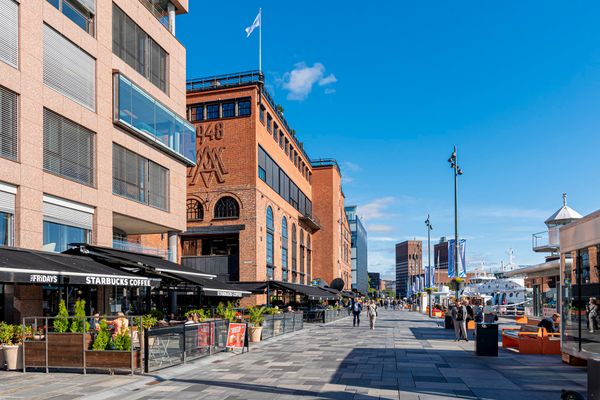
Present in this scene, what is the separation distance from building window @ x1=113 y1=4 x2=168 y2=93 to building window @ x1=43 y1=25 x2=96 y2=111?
2.76 meters

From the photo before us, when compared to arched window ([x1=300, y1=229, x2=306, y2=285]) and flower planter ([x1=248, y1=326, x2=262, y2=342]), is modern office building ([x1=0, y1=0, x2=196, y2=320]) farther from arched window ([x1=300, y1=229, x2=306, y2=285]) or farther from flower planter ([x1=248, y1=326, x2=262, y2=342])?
arched window ([x1=300, y1=229, x2=306, y2=285])

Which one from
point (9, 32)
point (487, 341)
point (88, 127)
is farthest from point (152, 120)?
point (487, 341)

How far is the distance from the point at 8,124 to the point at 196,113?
2844 centimetres

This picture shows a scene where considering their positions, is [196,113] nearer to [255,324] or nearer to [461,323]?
[255,324]

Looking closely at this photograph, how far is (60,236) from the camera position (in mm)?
21844

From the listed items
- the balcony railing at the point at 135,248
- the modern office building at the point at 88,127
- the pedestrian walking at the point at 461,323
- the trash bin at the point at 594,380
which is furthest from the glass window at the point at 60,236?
the trash bin at the point at 594,380

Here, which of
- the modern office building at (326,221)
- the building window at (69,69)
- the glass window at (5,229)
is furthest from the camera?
the modern office building at (326,221)

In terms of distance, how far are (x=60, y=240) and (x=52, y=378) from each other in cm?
934

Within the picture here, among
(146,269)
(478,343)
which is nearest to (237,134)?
(146,269)

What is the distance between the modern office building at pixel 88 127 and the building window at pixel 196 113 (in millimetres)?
13978

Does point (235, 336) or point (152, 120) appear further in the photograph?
point (152, 120)

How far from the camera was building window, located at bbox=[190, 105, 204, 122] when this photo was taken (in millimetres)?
47188

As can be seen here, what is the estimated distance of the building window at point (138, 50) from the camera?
87.8ft

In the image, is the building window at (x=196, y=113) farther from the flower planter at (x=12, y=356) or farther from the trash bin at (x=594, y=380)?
the trash bin at (x=594, y=380)
